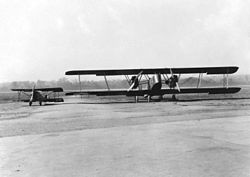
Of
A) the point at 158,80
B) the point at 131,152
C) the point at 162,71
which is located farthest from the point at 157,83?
the point at 131,152

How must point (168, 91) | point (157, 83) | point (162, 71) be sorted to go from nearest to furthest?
point (168, 91)
point (157, 83)
point (162, 71)

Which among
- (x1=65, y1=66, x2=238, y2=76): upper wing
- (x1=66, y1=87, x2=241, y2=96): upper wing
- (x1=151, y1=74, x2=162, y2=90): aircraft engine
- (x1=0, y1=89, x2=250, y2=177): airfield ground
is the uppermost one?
(x1=65, y1=66, x2=238, y2=76): upper wing

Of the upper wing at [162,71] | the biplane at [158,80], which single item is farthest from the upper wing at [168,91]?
the upper wing at [162,71]

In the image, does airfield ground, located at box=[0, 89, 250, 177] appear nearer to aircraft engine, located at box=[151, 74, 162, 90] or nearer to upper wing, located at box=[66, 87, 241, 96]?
upper wing, located at box=[66, 87, 241, 96]

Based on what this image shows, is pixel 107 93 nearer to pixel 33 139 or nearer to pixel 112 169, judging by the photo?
pixel 33 139

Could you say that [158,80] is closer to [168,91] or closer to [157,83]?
[157,83]

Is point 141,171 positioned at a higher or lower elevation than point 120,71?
lower

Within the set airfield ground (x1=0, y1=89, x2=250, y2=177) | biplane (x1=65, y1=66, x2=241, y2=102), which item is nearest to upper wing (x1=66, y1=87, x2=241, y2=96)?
biplane (x1=65, y1=66, x2=241, y2=102)

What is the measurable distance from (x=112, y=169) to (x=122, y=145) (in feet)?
6.59

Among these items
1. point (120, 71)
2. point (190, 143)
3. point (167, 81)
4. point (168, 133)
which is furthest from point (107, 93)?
point (190, 143)

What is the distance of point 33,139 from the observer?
28.2ft

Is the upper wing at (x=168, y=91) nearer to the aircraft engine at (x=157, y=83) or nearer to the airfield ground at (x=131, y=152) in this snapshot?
the aircraft engine at (x=157, y=83)

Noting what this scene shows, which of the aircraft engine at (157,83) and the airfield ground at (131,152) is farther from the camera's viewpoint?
the aircraft engine at (157,83)

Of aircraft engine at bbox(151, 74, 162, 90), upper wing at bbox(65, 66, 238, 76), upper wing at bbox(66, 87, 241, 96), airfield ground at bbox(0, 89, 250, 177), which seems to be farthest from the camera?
aircraft engine at bbox(151, 74, 162, 90)
